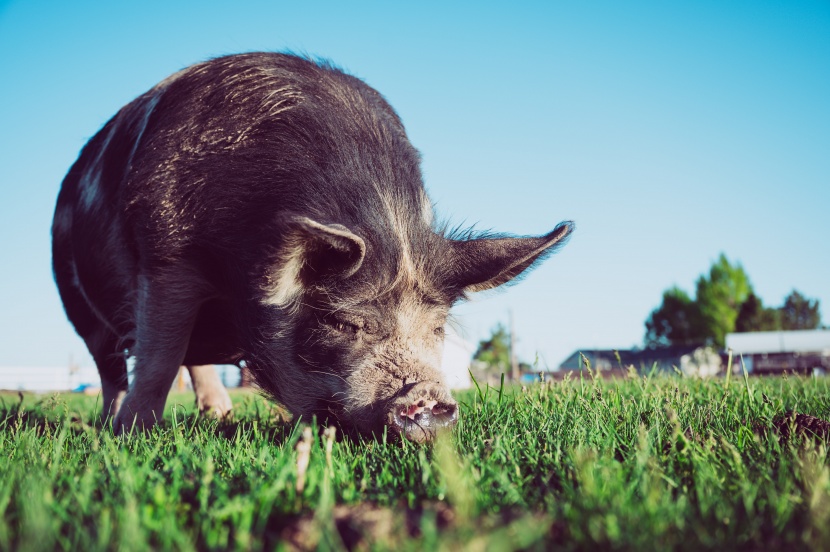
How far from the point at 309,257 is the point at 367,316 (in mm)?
428

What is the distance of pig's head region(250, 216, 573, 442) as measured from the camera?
320 centimetres

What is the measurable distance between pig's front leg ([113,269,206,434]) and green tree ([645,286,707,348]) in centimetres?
6096

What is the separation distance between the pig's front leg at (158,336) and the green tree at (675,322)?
6096cm

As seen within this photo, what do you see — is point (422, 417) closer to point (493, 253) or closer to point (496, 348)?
point (493, 253)

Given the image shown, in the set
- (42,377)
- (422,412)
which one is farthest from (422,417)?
(42,377)

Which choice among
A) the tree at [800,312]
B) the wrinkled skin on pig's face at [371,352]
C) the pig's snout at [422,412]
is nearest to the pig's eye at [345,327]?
the wrinkled skin on pig's face at [371,352]

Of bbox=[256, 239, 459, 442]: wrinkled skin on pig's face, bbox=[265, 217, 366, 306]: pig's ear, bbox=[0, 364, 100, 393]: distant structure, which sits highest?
bbox=[265, 217, 366, 306]: pig's ear

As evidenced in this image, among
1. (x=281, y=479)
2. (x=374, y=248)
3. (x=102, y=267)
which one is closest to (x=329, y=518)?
(x=281, y=479)

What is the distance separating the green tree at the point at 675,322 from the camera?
200 ft

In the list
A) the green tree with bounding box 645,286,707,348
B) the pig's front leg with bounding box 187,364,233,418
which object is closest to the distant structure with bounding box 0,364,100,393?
the pig's front leg with bounding box 187,364,233,418

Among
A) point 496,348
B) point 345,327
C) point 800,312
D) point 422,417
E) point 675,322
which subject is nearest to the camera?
point 422,417

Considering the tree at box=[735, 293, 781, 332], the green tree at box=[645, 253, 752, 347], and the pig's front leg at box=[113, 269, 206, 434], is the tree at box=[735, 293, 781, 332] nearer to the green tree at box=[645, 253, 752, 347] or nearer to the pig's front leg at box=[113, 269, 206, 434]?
the green tree at box=[645, 253, 752, 347]

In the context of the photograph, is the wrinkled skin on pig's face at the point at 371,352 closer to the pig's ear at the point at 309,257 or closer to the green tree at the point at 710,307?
the pig's ear at the point at 309,257

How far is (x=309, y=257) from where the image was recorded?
11.6 ft
